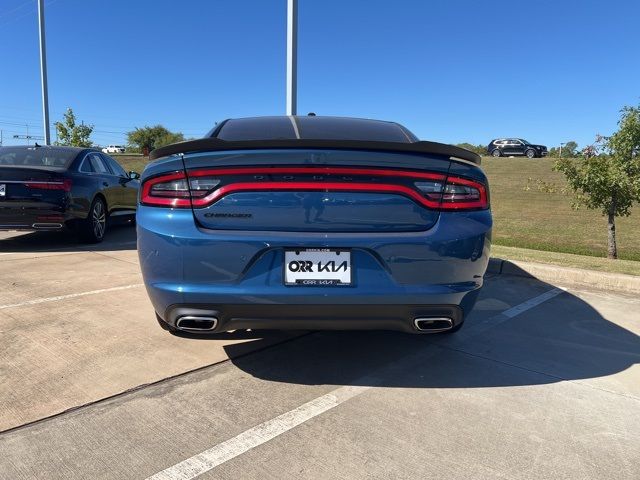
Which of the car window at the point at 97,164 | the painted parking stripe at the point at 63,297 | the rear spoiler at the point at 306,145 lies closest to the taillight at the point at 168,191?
the rear spoiler at the point at 306,145

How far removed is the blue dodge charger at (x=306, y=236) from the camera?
2.59 metres

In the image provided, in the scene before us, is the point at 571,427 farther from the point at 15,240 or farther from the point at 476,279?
the point at 15,240

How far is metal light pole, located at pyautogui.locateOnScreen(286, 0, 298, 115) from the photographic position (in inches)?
328

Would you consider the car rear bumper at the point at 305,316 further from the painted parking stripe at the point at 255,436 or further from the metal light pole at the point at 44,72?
the metal light pole at the point at 44,72

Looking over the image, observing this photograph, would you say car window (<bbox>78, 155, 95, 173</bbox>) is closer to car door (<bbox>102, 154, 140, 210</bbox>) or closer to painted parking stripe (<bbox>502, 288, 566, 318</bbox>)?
car door (<bbox>102, 154, 140, 210</bbox>)

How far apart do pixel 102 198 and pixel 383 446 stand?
6.79 m

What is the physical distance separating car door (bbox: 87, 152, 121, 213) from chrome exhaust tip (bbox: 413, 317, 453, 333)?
20.9ft

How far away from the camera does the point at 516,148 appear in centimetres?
4347

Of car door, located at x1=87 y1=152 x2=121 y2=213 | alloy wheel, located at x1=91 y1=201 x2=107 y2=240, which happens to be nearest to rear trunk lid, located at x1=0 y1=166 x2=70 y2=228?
alloy wheel, located at x1=91 y1=201 x2=107 y2=240

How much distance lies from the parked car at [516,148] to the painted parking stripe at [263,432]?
44.0m

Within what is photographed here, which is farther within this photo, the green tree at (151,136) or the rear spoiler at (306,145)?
the green tree at (151,136)

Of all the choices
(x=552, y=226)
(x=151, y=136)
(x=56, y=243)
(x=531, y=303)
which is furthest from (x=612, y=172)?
(x=151, y=136)

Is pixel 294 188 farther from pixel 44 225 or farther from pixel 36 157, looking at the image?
pixel 36 157

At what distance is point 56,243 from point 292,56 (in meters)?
4.71
